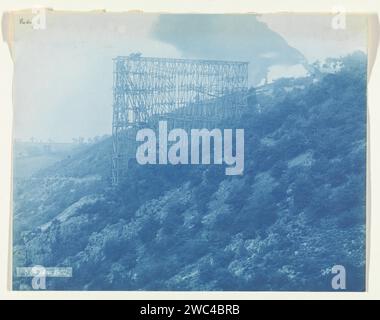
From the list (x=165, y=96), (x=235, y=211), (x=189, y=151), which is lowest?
(x=235, y=211)

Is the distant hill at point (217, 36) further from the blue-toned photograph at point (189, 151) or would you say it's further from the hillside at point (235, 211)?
the hillside at point (235, 211)

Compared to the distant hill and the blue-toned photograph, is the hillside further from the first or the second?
the distant hill

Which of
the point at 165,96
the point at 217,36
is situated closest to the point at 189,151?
the point at 165,96

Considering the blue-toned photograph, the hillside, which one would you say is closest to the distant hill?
the blue-toned photograph

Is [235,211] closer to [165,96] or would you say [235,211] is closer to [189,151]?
[189,151]

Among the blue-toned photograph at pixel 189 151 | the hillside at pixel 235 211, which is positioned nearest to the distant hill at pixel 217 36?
the blue-toned photograph at pixel 189 151

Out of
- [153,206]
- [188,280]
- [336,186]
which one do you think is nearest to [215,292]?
[188,280]

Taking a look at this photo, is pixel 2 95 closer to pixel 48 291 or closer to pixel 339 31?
pixel 48 291
